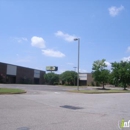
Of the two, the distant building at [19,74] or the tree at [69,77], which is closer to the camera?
the distant building at [19,74]

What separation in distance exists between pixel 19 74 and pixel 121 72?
1770 inches

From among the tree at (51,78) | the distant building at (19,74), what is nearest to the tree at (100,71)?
the distant building at (19,74)

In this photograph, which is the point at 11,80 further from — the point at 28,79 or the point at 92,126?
the point at 92,126

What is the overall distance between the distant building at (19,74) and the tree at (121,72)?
36.7 meters

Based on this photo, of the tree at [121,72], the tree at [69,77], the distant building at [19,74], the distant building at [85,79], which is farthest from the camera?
the distant building at [85,79]

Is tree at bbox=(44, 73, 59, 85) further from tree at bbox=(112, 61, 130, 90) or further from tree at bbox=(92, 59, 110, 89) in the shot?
tree at bbox=(112, 61, 130, 90)

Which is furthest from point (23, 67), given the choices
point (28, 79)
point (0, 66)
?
point (0, 66)

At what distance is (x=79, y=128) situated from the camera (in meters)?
7.71

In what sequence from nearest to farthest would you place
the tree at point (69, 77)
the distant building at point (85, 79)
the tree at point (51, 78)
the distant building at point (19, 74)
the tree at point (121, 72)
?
the tree at point (121, 72) → the distant building at point (19, 74) → the tree at point (69, 77) → the tree at point (51, 78) → the distant building at point (85, 79)

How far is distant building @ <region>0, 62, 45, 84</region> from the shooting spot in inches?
Answer: 3022

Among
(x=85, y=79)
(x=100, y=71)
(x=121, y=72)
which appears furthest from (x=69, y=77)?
(x=121, y=72)

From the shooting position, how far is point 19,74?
85.6 m

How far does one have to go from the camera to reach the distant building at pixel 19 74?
76.8 metres

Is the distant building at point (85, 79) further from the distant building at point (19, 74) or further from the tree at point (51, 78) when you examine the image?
the distant building at point (19, 74)
